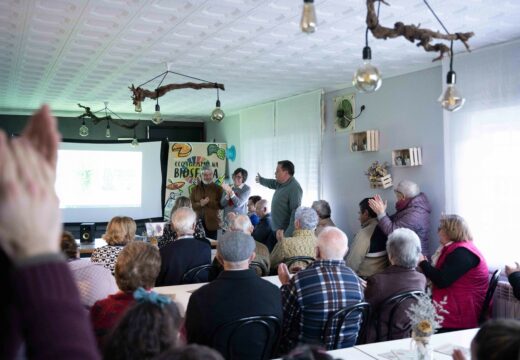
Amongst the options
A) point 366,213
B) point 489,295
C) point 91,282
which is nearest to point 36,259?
point 91,282

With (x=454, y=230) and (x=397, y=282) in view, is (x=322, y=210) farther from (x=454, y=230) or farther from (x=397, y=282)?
(x=397, y=282)

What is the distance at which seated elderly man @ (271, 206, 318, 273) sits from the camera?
4.34 meters

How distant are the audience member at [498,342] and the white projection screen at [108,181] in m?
8.37

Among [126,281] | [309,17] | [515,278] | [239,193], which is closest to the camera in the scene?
[309,17]

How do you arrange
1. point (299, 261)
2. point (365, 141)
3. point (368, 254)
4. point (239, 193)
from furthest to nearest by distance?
point (239, 193)
point (365, 141)
point (368, 254)
point (299, 261)

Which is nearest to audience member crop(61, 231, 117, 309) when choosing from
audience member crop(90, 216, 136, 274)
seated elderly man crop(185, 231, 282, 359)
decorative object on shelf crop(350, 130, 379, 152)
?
seated elderly man crop(185, 231, 282, 359)

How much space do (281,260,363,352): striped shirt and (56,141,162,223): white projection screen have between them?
22.6ft

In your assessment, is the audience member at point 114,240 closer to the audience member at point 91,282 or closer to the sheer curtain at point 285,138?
the audience member at point 91,282

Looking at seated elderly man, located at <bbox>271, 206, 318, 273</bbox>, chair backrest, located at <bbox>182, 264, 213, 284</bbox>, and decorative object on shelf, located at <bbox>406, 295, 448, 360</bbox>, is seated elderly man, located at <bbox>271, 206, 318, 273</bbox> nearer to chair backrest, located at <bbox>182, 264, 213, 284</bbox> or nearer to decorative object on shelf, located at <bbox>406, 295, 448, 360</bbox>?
chair backrest, located at <bbox>182, 264, 213, 284</bbox>

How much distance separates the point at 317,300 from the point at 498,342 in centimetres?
151

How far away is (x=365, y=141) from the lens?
20.8ft

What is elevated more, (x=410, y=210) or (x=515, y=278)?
(x=410, y=210)

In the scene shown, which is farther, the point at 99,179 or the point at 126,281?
the point at 99,179

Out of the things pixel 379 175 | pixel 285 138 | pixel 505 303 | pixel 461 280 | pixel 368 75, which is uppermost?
pixel 285 138
